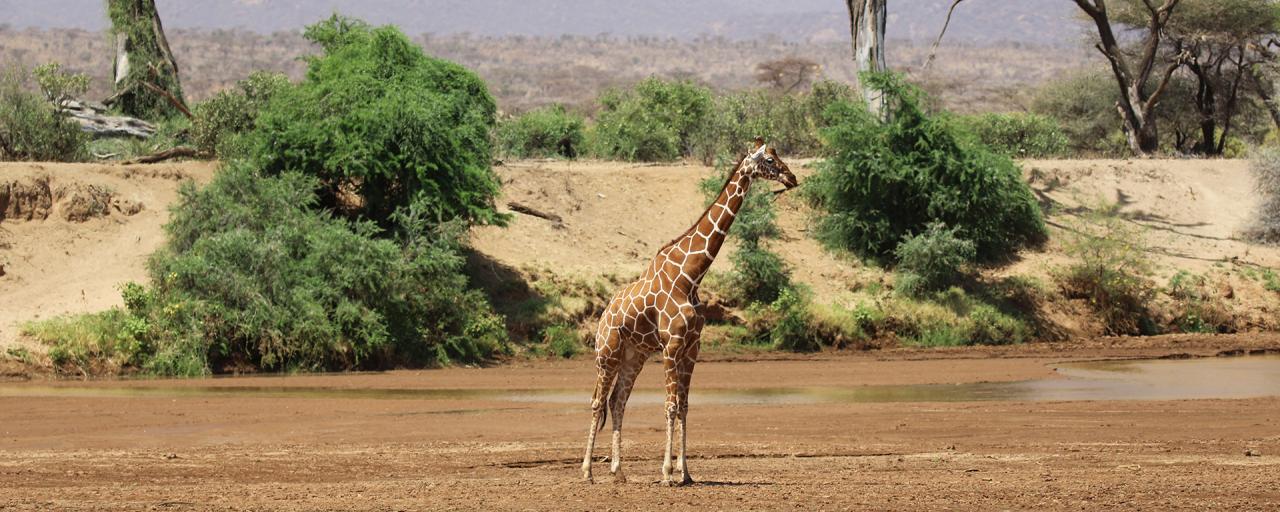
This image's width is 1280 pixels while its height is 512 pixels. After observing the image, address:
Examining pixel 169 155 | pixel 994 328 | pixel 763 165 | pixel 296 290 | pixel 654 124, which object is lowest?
pixel 994 328

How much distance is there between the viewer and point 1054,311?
3319 cm

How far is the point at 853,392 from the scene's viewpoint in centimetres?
2384

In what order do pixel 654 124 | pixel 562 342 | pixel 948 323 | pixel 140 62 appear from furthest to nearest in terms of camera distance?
pixel 654 124 < pixel 140 62 < pixel 948 323 < pixel 562 342

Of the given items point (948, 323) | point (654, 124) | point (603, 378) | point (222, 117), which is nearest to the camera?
point (603, 378)

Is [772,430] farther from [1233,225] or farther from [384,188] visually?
[1233,225]

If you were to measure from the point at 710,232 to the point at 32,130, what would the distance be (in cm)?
2480

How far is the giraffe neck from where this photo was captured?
45.9 feet

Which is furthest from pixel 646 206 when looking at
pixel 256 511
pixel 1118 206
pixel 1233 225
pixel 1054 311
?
pixel 256 511

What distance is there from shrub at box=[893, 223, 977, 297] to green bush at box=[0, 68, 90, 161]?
18.9 metres

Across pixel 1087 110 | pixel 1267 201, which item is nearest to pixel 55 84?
pixel 1267 201

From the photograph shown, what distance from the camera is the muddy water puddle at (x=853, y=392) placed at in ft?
73.8

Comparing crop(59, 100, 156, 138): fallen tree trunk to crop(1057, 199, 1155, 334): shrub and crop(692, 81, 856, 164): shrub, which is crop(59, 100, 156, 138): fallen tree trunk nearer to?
crop(692, 81, 856, 164): shrub

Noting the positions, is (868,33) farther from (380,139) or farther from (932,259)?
(380,139)


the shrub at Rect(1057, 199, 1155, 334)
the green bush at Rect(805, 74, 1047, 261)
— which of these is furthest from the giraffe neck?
the shrub at Rect(1057, 199, 1155, 334)
